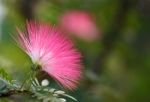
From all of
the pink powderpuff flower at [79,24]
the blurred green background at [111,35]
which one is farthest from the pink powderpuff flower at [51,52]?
the pink powderpuff flower at [79,24]

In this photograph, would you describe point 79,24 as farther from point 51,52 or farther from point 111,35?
point 51,52

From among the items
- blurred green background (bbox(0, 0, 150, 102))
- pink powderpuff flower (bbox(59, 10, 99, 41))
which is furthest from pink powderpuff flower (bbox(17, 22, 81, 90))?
pink powderpuff flower (bbox(59, 10, 99, 41))

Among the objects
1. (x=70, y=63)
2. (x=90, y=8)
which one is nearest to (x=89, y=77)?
(x=90, y=8)

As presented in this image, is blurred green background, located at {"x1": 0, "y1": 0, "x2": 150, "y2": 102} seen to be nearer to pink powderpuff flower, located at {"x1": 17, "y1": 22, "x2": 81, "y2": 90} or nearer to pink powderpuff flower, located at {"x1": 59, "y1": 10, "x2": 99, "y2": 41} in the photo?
pink powderpuff flower, located at {"x1": 59, "y1": 10, "x2": 99, "y2": 41}

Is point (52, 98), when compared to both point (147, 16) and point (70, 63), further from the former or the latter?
point (147, 16)

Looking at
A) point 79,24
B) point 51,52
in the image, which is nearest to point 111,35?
point 79,24

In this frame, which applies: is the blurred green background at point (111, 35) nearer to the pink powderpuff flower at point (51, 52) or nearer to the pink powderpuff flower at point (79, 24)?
the pink powderpuff flower at point (79, 24)
